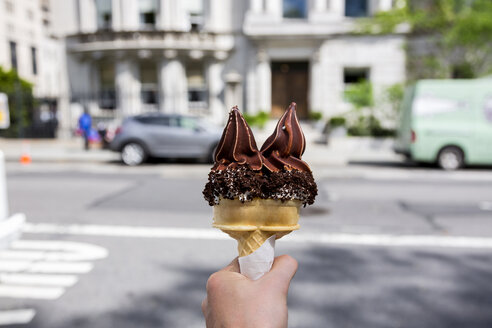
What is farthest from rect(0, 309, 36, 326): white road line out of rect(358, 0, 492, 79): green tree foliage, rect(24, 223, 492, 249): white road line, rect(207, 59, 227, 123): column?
rect(207, 59, 227, 123): column

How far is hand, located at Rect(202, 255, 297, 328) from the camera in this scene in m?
1.58

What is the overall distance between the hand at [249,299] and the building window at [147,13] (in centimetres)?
2445

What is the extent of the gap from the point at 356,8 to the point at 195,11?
8.96 meters

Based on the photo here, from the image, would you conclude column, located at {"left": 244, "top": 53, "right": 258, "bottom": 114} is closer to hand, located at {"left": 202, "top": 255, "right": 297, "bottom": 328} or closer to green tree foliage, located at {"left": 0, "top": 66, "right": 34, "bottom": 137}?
green tree foliage, located at {"left": 0, "top": 66, "right": 34, "bottom": 137}

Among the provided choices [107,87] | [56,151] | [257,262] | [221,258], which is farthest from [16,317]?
[107,87]

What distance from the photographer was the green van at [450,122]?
12.2 meters

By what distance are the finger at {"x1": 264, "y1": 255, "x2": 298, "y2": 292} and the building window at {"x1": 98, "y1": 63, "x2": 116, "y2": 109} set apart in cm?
2488

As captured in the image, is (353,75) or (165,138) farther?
(353,75)

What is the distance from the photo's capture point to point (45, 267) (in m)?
4.89

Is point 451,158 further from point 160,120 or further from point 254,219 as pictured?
point 254,219

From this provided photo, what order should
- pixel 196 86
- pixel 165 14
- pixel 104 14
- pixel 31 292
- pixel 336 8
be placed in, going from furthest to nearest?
pixel 196 86 → pixel 104 14 → pixel 165 14 → pixel 336 8 → pixel 31 292

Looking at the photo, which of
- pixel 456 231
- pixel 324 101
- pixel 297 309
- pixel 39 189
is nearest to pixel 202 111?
pixel 324 101

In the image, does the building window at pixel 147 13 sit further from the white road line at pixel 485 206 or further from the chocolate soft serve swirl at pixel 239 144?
the chocolate soft serve swirl at pixel 239 144

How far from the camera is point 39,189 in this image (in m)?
9.64
